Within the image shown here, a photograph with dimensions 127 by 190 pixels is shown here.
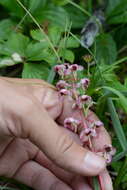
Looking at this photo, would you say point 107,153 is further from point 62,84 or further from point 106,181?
point 62,84

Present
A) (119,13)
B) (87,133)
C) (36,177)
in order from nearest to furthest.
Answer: (87,133)
(36,177)
(119,13)

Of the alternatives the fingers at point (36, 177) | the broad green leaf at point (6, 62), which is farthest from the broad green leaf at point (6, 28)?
the fingers at point (36, 177)

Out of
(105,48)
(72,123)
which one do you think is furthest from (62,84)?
(105,48)

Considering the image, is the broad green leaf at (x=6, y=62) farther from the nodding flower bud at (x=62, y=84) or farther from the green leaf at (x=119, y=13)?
the green leaf at (x=119, y=13)

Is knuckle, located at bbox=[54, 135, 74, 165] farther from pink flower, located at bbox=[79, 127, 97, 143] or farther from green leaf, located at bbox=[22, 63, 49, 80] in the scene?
green leaf, located at bbox=[22, 63, 49, 80]

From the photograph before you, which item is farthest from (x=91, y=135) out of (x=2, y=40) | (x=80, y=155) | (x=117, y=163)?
(x=2, y=40)

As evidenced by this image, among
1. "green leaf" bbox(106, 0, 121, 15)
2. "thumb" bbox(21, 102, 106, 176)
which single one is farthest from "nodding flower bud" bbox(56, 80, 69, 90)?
"green leaf" bbox(106, 0, 121, 15)

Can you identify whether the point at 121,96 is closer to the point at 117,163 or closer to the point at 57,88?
the point at 57,88
